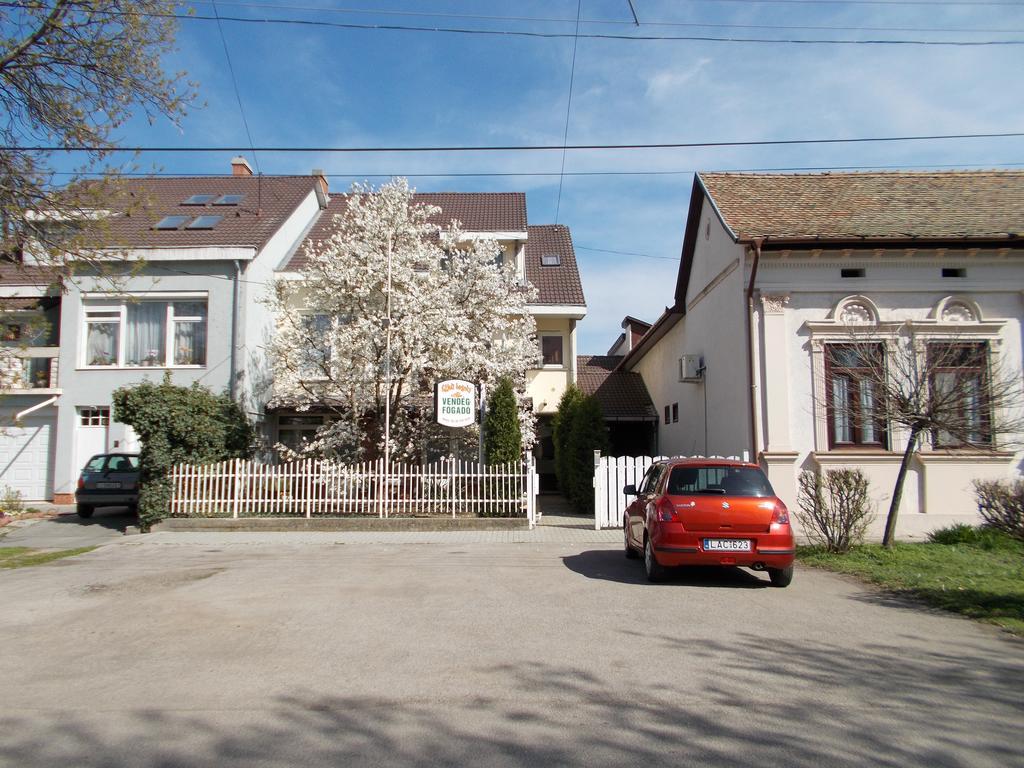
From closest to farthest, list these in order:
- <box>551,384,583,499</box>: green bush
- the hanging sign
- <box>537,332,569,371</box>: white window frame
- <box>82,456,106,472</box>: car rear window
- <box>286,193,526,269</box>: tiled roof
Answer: the hanging sign
<box>82,456,106,472</box>: car rear window
<box>551,384,583,499</box>: green bush
<box>537,332,569,371</box>: white window frame
<box>286,193,526,269</box>: tiled roof

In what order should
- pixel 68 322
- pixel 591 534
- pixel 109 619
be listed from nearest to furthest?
1. pixel 109 619
2. pixel 591 534
3. pixel 68 322

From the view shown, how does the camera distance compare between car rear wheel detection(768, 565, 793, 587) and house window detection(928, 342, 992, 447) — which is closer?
car rear wheel detection(768, 565, 793, 587)

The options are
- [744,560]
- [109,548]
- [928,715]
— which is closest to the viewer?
[928,715]

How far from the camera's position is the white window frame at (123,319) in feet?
64.3

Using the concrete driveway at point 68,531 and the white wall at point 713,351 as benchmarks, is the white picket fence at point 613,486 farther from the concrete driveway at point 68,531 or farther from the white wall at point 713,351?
the concrete driveway at point 68,531

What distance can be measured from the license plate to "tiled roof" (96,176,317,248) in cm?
1485

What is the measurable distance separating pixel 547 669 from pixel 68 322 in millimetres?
18800

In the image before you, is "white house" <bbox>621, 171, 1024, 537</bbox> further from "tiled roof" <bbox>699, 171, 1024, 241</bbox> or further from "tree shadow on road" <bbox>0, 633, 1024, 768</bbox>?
A: "tree shadow on road" <bbox>0, 633, 1024, 768</bbox>

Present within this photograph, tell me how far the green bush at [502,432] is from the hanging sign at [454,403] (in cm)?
82

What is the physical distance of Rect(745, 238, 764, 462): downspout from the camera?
14270 millimetres

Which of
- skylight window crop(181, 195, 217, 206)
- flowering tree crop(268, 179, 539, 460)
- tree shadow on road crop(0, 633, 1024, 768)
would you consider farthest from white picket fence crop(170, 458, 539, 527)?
skylight window crop(181, 195, 217, 206)

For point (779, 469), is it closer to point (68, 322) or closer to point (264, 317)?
point (264, 317)

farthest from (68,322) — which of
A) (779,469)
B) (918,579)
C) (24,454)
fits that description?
(918,579)

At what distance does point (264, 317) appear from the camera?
815 inches
